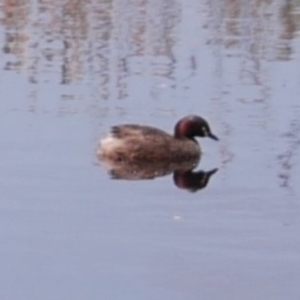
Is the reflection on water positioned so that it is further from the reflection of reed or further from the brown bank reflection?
the brown bank reflection

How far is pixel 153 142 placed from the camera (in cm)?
1120

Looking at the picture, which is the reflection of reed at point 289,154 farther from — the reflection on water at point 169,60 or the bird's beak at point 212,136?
the bird's beak at point 212,136

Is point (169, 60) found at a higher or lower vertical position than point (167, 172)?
higher

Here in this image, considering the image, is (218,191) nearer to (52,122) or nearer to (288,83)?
(52,122)

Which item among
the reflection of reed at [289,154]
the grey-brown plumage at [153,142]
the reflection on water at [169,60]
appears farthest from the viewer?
the reflection on water at [169,60]

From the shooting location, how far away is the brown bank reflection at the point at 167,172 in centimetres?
1031

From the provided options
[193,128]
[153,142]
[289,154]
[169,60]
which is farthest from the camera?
[169,60]

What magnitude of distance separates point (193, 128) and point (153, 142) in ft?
1.38

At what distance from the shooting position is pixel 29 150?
10727mm

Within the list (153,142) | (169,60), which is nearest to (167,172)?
(153,142)

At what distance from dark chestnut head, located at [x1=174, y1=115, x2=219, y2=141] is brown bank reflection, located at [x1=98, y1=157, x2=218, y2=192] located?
0.32m

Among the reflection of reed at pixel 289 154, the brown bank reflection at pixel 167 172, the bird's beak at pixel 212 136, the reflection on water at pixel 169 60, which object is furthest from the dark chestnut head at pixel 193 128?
the reflection of reed at pixel 289 154

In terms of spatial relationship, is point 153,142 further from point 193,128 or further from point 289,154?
point 289,154

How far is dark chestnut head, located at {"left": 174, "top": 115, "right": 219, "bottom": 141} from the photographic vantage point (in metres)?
11.5
